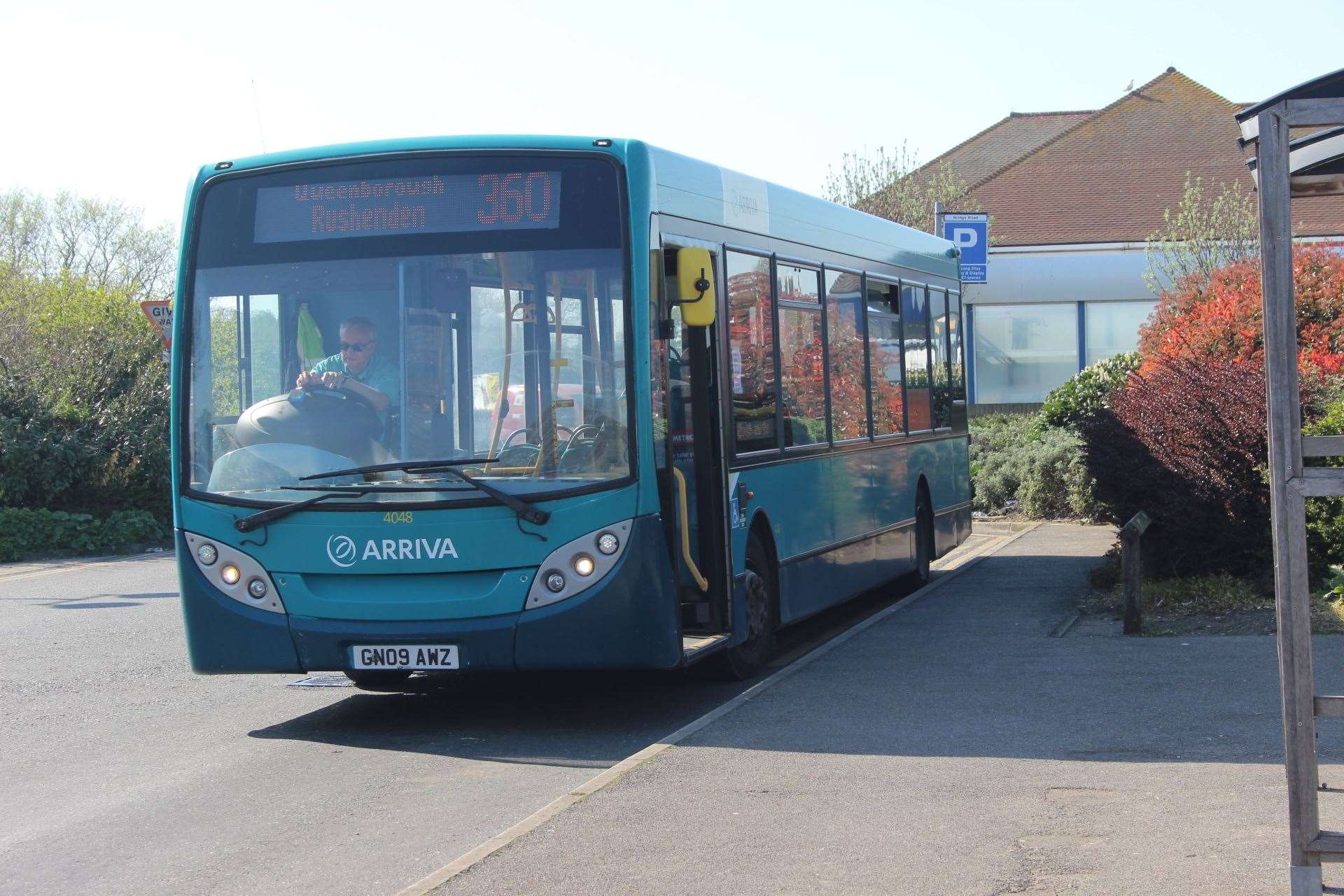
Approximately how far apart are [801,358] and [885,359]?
2.56 metres

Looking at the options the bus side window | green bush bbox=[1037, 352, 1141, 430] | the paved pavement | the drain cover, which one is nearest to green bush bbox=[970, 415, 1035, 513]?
green bush bbox=[1037, 352, 1141, 430]

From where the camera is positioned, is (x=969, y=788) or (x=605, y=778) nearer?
(x=969, y=788)

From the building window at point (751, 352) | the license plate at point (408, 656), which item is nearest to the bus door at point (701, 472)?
the building window at point (751, 352)

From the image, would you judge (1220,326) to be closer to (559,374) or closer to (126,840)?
(559,374)

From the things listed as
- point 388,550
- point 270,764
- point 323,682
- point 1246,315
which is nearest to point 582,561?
point 388,550

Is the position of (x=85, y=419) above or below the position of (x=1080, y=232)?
below

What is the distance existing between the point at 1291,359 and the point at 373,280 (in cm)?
518

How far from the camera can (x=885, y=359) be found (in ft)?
45.2

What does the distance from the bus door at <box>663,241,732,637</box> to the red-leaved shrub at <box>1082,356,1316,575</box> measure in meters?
4.92

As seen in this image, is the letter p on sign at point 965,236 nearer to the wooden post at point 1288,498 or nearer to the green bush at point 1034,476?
the green bush at point 1034,476

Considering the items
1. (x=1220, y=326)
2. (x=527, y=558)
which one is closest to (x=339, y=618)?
(x=527, y=558)

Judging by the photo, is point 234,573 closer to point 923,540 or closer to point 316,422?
point 316,422

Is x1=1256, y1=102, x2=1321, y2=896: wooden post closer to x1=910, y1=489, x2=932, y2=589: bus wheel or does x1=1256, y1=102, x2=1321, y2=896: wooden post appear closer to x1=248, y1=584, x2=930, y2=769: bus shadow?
x1=248, y1=584, x2=930, y2=769: bus shadow

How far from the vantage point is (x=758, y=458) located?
10.3 meters
